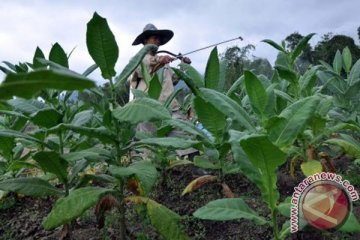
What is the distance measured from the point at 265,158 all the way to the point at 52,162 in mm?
913

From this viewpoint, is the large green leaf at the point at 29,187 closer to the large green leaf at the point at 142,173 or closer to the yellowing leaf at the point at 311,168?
the large green leaf at the point at 142,173

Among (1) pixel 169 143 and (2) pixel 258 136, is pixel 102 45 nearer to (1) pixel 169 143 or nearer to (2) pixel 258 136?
(1) pixel 169 143

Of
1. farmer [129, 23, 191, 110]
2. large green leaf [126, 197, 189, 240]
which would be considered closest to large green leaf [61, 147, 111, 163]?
large green leaf [126, 197, 189, 240]

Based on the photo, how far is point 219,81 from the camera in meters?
2.23

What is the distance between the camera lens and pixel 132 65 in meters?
1.75

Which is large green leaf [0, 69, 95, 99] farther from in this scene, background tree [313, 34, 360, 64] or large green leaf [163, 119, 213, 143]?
background tree [313, 34, 360, 64]

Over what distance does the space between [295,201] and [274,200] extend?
79 millimetres

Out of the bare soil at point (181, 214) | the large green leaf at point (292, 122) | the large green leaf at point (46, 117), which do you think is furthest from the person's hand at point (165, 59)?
the large green leaf at point (292, 122)

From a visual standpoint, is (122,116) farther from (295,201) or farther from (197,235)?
(197,235)

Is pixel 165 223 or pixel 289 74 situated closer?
pixel 165 223

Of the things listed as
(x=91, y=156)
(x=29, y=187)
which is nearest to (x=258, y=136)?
(x=91, y=156)

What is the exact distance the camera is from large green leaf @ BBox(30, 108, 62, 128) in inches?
67.1

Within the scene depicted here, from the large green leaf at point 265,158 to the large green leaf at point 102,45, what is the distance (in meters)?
0.68

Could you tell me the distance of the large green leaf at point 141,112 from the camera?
149cm
